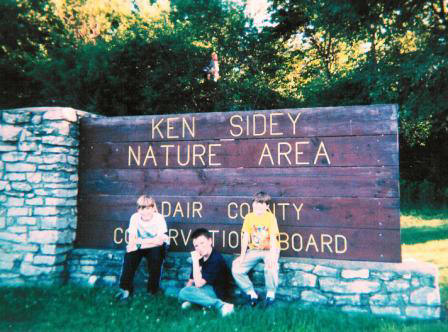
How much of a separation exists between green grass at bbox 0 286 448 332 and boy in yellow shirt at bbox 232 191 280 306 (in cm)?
33

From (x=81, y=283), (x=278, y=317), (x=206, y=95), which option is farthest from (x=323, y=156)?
(x=206, y=95)

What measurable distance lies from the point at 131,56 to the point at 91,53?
57.4 inches

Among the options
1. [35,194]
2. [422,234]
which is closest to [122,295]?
[35,194]

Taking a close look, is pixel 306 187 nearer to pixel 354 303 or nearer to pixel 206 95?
pixel 354 303

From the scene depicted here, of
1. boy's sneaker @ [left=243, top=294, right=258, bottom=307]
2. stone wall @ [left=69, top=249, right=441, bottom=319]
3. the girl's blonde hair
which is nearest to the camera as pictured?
stone wall @ [left=69, top=249, right=441, bottom=319]

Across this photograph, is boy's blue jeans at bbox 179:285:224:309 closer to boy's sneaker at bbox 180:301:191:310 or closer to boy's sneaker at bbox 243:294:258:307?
boy's sneaker at bbox 180:301:191:310

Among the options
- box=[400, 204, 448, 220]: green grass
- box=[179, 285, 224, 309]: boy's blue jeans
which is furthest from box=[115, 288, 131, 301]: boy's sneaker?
box=[400, 204, 448, 220]: green grass

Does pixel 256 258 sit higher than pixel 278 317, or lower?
higher

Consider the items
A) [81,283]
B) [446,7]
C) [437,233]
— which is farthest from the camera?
[446,7]

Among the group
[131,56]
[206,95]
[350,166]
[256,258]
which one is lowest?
[256,258]

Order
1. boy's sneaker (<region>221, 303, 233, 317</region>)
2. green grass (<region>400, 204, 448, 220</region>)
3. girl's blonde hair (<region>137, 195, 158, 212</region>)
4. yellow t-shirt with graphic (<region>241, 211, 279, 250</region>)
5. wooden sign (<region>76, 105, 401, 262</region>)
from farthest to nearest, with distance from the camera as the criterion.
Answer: green grass (<region>400, 204, 448, 220</region>) → girl's blonde hair (<region>137, 195, 158, 212</region>) → wooden sign (<region>76, 105, 401, 262</region>) → yellow t-shirt with graphic (<region>241, 211, 279, 250</region>) → boy's sneaker (<region>221, 303, 233, 317</region>)

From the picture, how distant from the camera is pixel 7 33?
669 inches

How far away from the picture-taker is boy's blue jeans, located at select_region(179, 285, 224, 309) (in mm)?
4258

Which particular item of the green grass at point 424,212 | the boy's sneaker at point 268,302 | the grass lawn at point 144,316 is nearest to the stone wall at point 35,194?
the grass lawn at point 144,316
